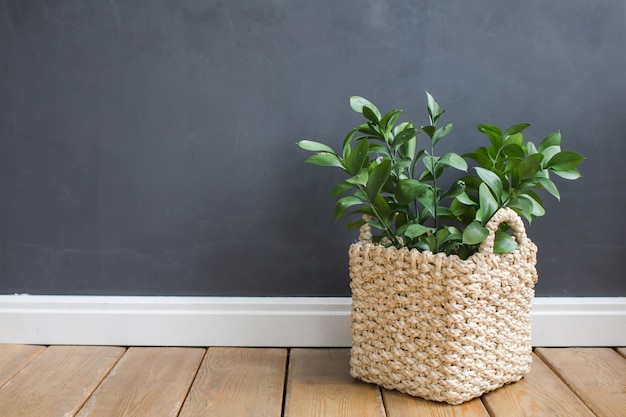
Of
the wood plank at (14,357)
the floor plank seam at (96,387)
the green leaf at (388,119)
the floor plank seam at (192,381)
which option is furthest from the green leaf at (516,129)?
the wood plank at (14,357)

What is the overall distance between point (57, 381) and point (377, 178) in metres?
0.76

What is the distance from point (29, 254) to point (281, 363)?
653 millimetres

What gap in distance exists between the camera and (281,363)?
127 cm

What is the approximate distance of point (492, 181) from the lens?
3.43ft

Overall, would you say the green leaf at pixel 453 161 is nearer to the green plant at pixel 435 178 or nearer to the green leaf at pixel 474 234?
the green plant at pixel 435 178

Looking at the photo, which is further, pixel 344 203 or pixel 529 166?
pixel 344 203

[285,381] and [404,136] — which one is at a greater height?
[404,136]

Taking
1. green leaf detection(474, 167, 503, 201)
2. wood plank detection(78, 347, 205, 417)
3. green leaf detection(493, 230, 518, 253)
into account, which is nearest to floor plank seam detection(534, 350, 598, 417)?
green leaf detection(493, 230, 518, 253)

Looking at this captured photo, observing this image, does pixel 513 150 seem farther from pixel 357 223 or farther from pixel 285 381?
pixel 285 381

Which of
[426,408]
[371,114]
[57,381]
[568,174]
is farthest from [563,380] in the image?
[57,381]

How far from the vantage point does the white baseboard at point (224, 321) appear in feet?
4.43

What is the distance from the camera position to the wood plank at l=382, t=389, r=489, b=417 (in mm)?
1052

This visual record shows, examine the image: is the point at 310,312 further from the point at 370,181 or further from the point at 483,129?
the point at 483,129

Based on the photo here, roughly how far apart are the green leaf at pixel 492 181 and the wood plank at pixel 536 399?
387 mm
